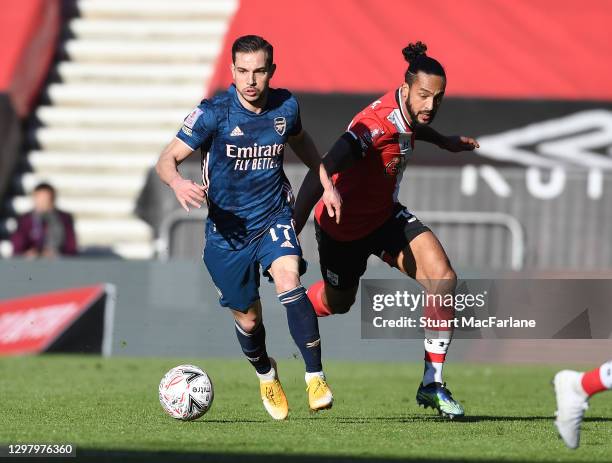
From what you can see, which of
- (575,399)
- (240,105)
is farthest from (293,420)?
(575,399)

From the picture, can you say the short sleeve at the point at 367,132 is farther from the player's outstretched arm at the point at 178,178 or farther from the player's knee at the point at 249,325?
the player's knee at the point at 249,325

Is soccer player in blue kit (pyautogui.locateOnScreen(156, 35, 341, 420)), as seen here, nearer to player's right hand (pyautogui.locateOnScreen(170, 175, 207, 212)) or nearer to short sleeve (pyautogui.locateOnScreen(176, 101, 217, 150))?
short sleeve (pyautogui.locateOnScreen(176, 101, 217, 150))

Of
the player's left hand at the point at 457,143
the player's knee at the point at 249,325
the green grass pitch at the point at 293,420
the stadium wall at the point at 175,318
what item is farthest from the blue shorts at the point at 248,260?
the stadium wall at the point at 175,318

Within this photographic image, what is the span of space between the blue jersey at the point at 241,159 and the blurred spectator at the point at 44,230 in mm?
7307

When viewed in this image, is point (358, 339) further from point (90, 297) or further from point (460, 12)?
point (460, 12)

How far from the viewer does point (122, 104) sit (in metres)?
19.1

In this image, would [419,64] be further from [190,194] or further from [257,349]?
[257,349]

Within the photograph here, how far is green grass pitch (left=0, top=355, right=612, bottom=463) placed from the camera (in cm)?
642

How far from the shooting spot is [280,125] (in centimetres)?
810

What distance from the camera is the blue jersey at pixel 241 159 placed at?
7965mm

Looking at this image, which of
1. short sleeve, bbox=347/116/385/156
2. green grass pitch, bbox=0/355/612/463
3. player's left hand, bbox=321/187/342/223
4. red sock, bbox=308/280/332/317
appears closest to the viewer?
green grass pitch, bbox=0/355/612/463

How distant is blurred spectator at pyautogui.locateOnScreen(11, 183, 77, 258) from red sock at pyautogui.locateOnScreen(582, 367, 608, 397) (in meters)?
9.77

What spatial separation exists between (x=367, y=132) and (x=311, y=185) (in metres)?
0.57

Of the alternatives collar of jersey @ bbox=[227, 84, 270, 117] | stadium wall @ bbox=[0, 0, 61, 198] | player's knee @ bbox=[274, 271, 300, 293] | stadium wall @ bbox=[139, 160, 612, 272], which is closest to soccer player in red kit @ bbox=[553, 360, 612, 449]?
player's knee @ bbox=[274, 271, 300, 293]
